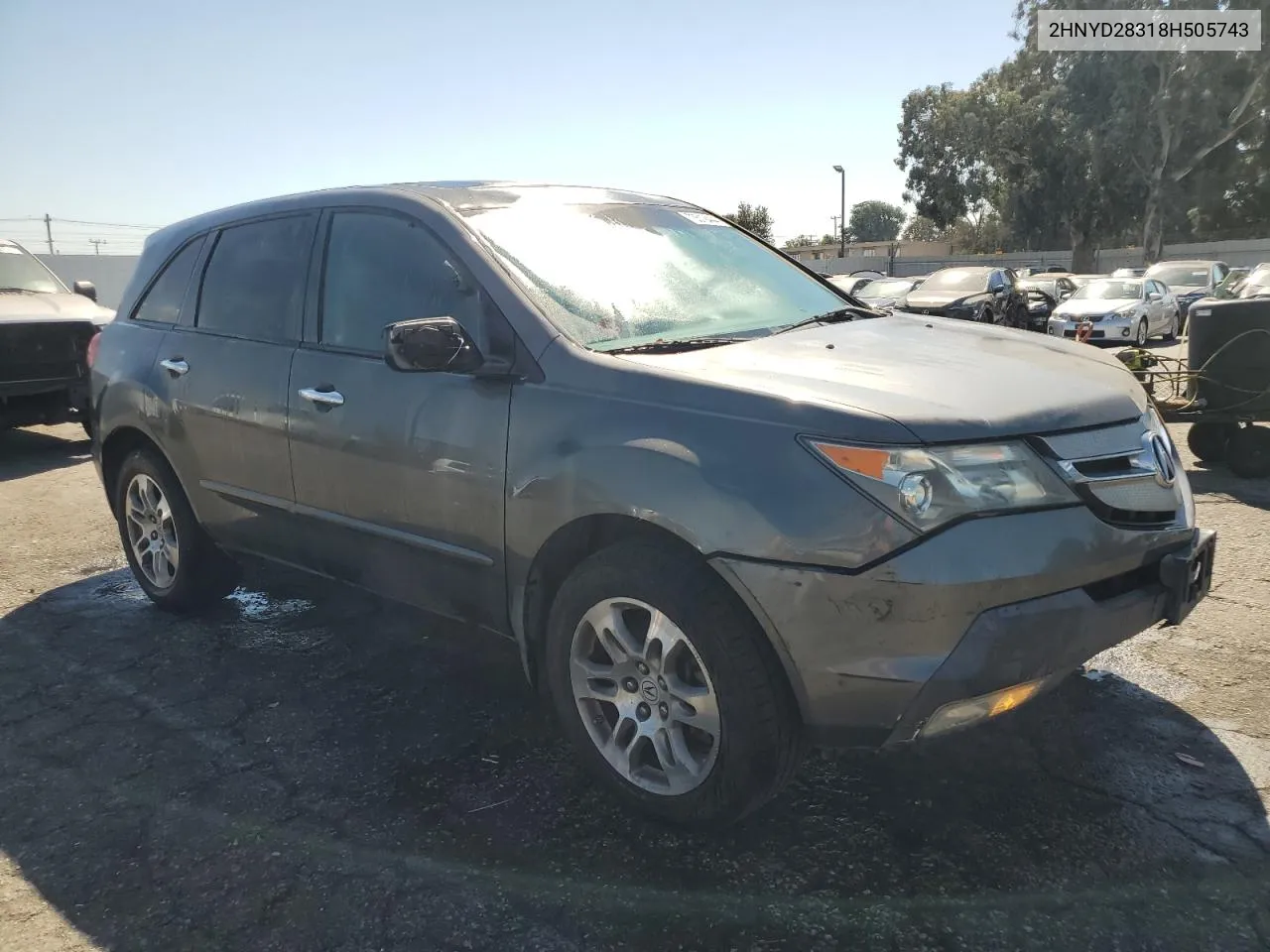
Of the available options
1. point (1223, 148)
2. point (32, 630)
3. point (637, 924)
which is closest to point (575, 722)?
point (637, 924)

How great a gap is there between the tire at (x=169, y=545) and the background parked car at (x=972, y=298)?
1264 cm

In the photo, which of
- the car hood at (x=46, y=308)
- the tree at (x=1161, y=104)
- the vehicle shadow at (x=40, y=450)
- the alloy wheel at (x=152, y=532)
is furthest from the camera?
the tree at (x=1161, y=104)

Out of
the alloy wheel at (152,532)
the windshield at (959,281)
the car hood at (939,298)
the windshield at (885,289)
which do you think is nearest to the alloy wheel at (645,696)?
the alloy wheel at (152,532)

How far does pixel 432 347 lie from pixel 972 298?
14.4m

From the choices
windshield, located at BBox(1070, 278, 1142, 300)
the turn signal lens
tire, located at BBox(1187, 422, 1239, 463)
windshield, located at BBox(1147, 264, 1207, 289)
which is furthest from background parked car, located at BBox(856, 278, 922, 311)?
the turn signal lens

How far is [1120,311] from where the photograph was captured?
18250mm

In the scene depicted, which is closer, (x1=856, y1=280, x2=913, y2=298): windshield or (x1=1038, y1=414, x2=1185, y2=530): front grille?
(x1=1038, y1=414, x2=1185, y2=530): front grille

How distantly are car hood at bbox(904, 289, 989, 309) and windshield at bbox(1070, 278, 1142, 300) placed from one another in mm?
4774

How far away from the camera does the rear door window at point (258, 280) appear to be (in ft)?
12.4

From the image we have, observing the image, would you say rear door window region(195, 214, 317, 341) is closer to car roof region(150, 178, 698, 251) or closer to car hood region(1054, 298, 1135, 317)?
car roof region(150, 178, 698, 251)

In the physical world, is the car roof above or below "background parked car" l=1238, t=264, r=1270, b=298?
above

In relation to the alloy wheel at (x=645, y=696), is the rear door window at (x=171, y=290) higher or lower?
higher

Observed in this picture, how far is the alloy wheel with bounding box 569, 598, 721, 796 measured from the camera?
2562mm

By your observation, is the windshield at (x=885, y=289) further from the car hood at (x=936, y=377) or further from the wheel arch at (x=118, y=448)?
the car hood at (x=936, y=377)
